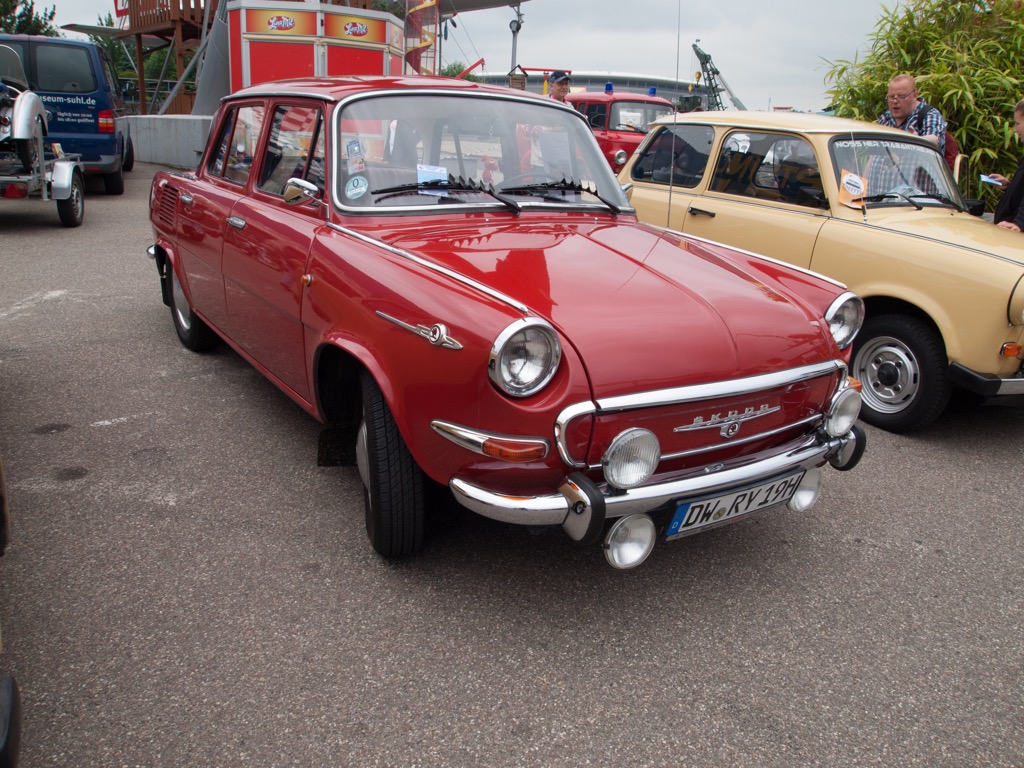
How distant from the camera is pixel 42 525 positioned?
297 cm

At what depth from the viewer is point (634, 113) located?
13.4 meters

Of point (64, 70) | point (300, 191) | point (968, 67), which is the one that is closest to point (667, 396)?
point (300, 191)

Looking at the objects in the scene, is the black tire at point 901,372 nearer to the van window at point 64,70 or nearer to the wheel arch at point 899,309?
the wheel arch at point 899,309

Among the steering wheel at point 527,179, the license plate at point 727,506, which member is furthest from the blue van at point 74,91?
the license plate at point 727,506

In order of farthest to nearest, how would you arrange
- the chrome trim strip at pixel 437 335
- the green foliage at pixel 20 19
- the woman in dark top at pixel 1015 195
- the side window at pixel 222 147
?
1. the green foliage at pixel 20 19
2. the woman in dark top at pixel 1015 195
3. the side window at pixel 222 147
4. the chrome trim strip at pixel 437 335

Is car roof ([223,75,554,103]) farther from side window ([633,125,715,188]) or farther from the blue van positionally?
the blue van

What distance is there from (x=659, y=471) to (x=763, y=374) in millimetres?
469

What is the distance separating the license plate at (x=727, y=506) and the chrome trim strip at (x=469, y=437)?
1.67 feet

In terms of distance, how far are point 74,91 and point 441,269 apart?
420 inches

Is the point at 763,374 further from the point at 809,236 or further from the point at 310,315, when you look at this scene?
the point at 809,236

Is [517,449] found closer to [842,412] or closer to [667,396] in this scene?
[667,396]

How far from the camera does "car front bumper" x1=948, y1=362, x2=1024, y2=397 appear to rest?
3.94 meters

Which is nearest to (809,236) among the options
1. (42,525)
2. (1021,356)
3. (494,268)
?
(1021,356)

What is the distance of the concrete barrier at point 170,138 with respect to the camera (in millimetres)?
15148
